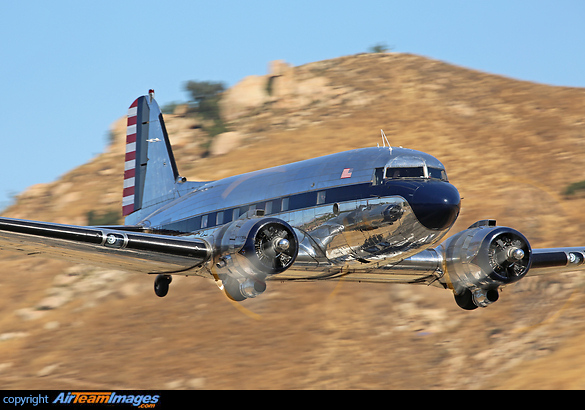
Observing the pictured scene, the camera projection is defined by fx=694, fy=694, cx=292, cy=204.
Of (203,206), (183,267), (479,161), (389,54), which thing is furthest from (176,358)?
(389,54)

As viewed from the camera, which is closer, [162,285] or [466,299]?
[466,299]

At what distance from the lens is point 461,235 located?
1905 centimetres

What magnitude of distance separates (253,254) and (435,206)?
426 cm

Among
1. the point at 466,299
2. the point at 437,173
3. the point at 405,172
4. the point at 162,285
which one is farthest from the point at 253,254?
the point at 466,299

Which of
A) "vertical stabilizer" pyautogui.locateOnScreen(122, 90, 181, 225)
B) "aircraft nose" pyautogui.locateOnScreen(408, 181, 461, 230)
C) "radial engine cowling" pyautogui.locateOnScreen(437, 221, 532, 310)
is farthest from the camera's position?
"vertical stabilizer" pyautogui.locateOnScreen(122, 90, 181, 225)

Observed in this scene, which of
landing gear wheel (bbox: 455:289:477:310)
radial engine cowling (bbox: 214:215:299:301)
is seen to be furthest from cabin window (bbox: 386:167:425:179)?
landing gear wheel (bbox: 455:289:477:310)

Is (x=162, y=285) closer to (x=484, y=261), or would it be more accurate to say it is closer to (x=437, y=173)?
(x=437, y=173)

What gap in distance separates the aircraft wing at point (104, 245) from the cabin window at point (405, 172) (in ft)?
15.4

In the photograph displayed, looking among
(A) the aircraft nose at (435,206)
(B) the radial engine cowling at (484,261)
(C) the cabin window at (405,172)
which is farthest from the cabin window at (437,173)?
(B) the radial engine cowling at (484,261)

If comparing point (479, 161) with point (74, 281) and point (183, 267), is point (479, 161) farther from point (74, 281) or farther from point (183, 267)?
point (183, 267)

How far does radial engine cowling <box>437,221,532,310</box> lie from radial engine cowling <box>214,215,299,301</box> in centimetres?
517

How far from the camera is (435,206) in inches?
614

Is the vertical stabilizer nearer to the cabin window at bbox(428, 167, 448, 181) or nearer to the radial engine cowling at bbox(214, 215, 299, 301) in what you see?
the radial engine cowling at bbox(214, 215, 299, 301)

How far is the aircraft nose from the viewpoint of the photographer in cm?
1561
